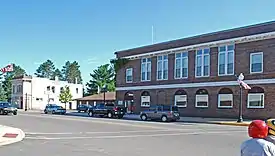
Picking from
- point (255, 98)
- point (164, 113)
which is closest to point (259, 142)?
point (164, 113)

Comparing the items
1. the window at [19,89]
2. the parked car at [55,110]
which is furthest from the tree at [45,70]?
the parked car at [55,110]

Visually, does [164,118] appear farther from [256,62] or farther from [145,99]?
[145,99]

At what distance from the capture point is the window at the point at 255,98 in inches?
1425

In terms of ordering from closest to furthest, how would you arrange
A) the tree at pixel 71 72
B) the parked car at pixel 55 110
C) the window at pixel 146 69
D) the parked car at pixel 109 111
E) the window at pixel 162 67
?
the parked car at pixel 109 111, the window at pixel 162 67, the window at pixel 146 69, the parked car at pixel 55 110, the tree at pixel 71 72

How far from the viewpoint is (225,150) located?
1332 centimetres

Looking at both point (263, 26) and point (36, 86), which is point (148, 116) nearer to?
point (263, 26)

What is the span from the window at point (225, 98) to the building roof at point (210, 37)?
5729 mm

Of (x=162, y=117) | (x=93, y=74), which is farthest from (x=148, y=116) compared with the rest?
(x=93, y=74)

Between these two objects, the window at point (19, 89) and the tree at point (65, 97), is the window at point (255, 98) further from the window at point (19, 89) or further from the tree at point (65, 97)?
the window at point (19, 89)

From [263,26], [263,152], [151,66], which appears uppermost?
[263,26]

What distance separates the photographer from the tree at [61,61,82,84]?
511ft

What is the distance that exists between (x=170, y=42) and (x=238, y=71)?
37.7 ft

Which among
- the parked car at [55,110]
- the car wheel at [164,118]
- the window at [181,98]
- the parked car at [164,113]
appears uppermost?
the window at [181,98]

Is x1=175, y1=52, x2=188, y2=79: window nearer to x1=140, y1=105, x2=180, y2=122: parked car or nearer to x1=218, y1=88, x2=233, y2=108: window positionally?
x1=218, y1=88, x2=233, y2=108: window
